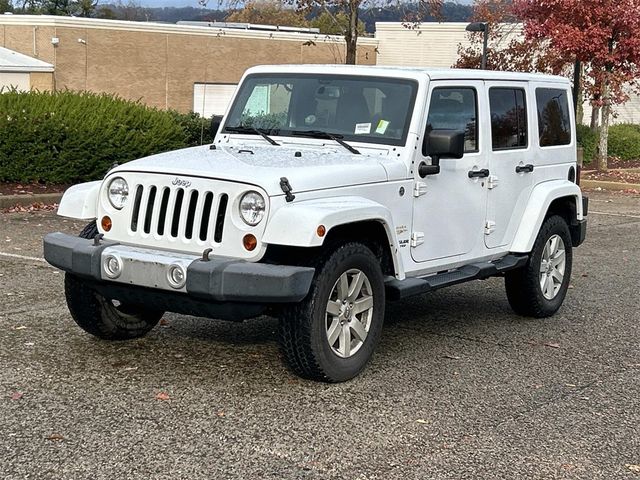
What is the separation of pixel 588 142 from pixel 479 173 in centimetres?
2070

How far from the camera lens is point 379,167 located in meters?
6.29

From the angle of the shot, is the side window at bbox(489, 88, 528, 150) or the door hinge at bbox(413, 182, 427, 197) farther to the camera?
the side window at bbox(489, 88, 528, 150)

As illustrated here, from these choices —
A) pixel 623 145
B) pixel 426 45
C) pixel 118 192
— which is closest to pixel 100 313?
pixel 118 192

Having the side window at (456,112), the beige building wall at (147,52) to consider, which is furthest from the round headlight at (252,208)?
the beige building wall at (147,52)

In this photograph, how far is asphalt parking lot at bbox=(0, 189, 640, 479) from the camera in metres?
4.76

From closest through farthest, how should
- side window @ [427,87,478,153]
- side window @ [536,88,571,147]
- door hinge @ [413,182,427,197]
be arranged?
door hinge @ [413,182,427,197], side window @ [427,87,478,153], side window @ [536,88,571,147]

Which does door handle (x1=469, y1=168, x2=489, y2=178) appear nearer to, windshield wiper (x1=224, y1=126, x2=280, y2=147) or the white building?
windshield wiper (x1=224, y1=126, x2=280, y2=147)

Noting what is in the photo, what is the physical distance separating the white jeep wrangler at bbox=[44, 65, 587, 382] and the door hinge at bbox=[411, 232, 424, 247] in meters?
0.01

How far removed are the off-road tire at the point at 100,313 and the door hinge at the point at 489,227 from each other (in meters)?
2.49

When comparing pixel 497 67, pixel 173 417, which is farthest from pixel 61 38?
pixel 173 417

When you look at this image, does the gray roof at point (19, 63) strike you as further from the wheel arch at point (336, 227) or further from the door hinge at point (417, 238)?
the wheel arch at point (336, 227)

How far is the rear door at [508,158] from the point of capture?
7.50 metres

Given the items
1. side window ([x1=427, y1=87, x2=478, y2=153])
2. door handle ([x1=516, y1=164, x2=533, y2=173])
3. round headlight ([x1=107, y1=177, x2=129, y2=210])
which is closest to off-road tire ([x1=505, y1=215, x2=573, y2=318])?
door handle ([x1=516, y1=164, x2=533, y2=173])

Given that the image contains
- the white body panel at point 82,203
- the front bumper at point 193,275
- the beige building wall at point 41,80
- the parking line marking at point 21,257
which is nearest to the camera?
the front bumper at point 193,275
